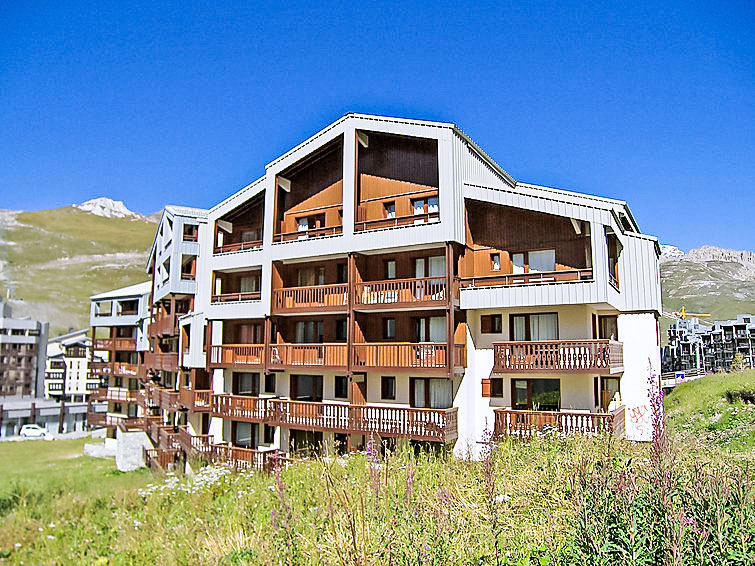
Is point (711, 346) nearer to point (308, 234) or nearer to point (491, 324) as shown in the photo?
point (491, 324)

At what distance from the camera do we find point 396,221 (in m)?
24.3

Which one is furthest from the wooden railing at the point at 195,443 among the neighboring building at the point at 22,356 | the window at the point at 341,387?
the neighboring building at the point at 22,356

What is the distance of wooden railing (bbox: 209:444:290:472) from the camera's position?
2414 cm

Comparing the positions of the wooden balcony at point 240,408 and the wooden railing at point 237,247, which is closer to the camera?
the wooden balcony at point 240,408

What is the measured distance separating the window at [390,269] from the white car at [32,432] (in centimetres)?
5358

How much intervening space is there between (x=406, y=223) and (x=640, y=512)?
1883 cm

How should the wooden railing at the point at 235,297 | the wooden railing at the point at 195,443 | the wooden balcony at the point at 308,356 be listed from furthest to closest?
the wooden railing at the point at 235,297 → the wooden railing at the point at 195,443 → the wooden balcony at the point at 308,356

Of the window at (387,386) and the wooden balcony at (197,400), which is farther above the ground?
the window at (387,386)

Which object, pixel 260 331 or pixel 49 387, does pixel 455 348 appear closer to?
pixel 260 331

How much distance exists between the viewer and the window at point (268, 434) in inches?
1088

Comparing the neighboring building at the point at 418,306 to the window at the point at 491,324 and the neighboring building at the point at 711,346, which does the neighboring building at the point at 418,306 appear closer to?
the window at the point at 491,324

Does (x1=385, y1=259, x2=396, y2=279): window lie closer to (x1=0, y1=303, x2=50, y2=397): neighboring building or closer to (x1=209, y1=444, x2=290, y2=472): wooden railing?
(x1=209, y1=444, x2=290, y2=472): wooden railing

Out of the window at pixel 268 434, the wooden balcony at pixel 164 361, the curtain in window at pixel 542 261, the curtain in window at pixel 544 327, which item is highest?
the curtain in window at pixel 542 261

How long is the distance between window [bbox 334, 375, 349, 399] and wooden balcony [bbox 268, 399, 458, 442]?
1795 millimetres
